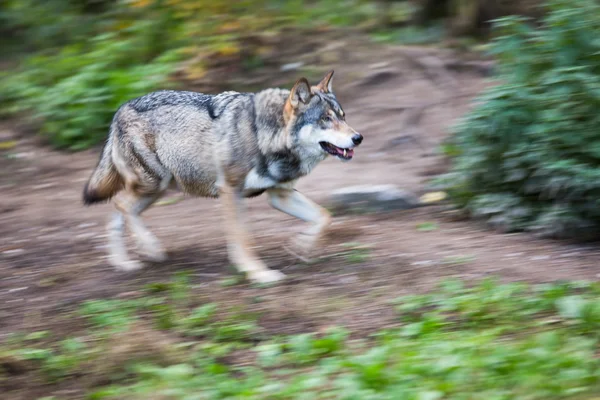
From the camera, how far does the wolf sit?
6340mm

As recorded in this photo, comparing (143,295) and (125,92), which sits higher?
(125,92)

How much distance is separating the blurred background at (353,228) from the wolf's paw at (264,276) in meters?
0.09

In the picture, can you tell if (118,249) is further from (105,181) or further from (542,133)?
(542,133)

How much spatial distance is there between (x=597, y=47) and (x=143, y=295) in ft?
14.2

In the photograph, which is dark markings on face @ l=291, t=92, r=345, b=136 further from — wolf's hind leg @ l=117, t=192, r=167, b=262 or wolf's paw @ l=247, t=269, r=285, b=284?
wolf's hind leg @ l=117, t=192, r=167, b=262

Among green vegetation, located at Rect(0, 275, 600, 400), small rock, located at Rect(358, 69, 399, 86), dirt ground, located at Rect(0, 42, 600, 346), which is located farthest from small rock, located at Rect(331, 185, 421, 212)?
small rock, located at Rect(358, 69, 399, 86)

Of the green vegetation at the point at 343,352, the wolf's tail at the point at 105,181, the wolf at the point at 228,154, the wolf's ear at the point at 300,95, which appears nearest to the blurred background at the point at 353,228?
the green vegetation at the point at 343,352

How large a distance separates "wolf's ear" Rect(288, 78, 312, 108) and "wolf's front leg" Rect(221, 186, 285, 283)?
875 millimetres

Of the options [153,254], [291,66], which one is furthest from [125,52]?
[153,254]

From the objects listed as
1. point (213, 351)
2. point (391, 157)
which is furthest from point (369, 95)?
point (213, 351)

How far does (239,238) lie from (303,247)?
1.90 ft

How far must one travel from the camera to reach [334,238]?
24.2ft

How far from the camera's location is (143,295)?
624 cm

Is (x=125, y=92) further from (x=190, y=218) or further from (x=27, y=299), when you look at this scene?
(x=27, y=299)
